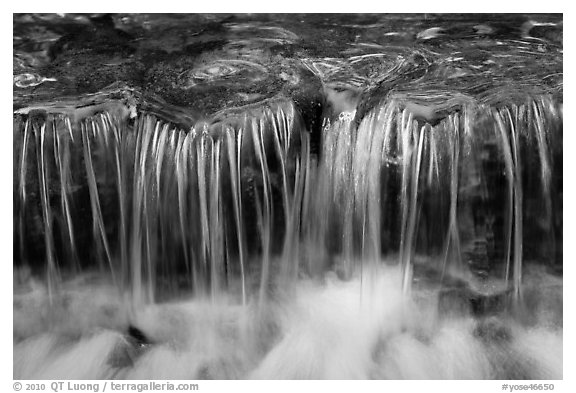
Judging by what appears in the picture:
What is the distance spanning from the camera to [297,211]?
2.19 metres

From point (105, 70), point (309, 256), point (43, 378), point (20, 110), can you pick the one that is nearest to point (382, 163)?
point (309, 256)

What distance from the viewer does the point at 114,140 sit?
218 centimetres

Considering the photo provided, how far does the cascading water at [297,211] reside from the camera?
2168 mm

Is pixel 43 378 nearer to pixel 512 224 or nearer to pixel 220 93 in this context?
pixel 220 93

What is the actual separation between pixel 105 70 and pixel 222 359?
111 centimetres

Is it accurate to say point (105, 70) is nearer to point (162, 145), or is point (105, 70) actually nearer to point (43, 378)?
point (162, 145)

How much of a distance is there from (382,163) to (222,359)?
90cm

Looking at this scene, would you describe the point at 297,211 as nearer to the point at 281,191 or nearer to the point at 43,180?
the point at 281,191

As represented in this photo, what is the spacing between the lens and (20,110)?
2.17 metres

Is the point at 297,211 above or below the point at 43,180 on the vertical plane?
below

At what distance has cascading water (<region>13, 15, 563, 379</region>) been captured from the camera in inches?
85.4

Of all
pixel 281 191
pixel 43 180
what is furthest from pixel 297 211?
pixel 43 180

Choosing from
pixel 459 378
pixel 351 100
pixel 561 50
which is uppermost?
pixel 561 50

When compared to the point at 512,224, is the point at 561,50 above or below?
above
